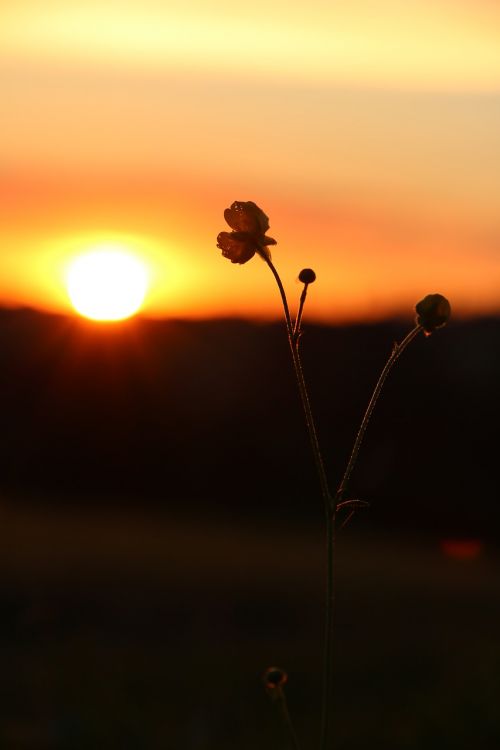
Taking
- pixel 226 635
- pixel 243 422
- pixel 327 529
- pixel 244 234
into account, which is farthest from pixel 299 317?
pixel 243 422

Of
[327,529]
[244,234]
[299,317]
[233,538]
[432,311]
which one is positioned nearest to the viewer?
[327,529]

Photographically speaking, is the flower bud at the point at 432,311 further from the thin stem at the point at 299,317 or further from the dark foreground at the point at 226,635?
the dark foreground at the point at 226,635

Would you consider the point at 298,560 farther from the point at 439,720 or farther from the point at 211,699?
the point at 439,720

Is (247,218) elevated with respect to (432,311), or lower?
elevated

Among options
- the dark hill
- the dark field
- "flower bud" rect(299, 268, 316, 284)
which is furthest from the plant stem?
the dark hill

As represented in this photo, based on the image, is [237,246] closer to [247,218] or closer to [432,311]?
[247,218]

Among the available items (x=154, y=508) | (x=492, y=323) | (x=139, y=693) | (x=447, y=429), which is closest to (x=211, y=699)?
(x=139, y=693)

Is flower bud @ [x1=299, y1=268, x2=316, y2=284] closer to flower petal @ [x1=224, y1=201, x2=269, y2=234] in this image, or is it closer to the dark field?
flower petal @ [x1=224, y1=201, x2=269, y2=234]
